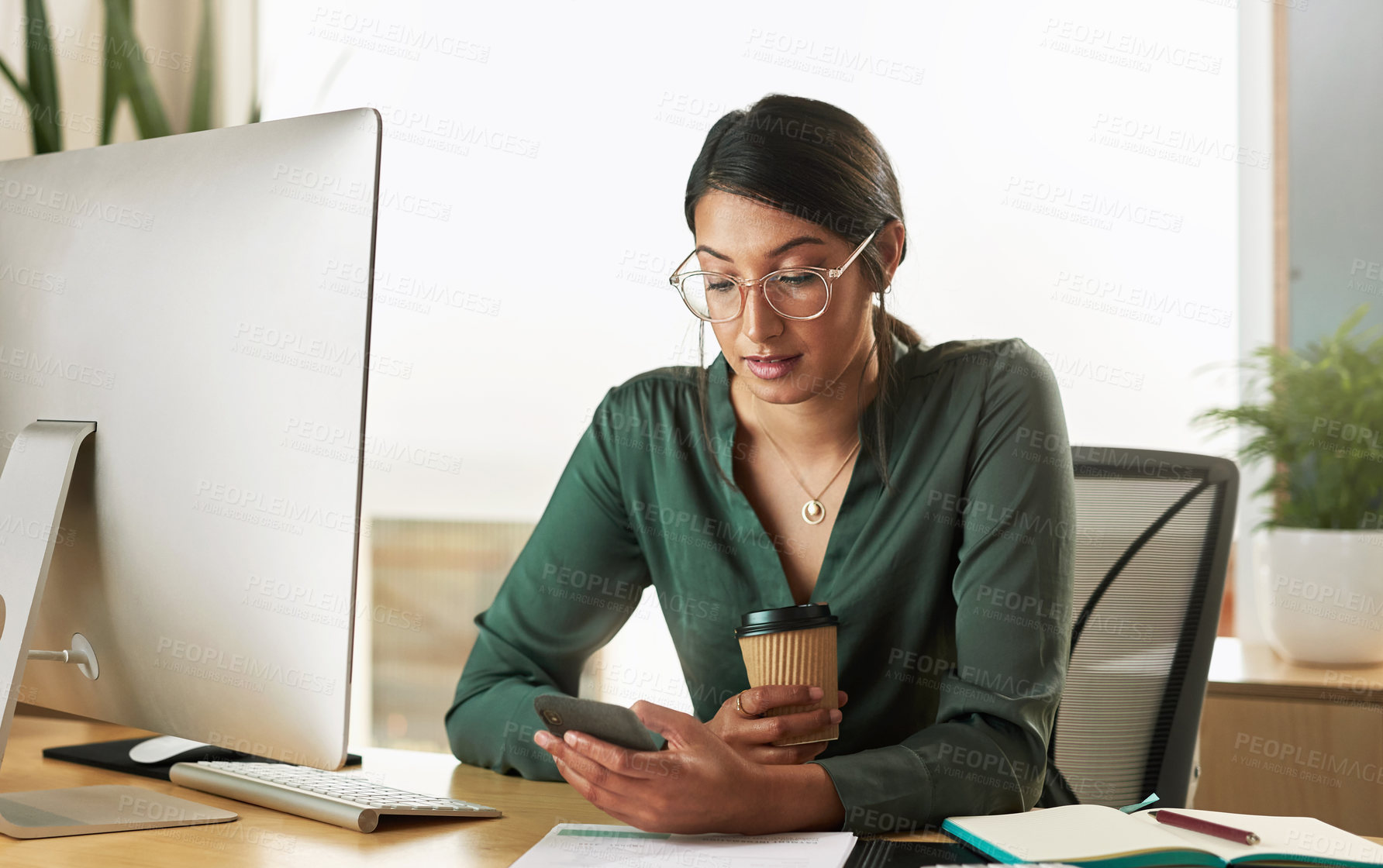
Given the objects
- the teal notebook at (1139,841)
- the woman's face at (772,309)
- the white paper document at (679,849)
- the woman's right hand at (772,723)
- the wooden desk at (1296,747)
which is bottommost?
the wooden desk at (1296,747)

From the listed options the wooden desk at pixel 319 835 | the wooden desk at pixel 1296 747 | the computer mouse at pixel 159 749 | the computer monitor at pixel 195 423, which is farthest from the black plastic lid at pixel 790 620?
the wooden desk at pixel 1296 747

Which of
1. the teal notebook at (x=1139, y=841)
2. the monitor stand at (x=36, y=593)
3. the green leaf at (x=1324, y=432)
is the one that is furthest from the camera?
the green leaf at (x=1324, y=432)

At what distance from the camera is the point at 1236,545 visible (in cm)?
248

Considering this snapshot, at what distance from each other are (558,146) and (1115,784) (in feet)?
6.69

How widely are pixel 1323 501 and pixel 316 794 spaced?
6.18ft

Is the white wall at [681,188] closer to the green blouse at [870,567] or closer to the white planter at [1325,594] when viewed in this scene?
the white planter at [1325,594]

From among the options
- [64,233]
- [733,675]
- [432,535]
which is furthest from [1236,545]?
[64,233]

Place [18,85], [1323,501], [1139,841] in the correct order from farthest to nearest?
[1323,501] < [18,85] < [1139,841]

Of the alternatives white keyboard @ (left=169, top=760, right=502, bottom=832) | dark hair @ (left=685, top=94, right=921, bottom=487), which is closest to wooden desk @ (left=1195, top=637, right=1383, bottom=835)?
dark hair @ (left=685, top=94, right=921, bottom=487)

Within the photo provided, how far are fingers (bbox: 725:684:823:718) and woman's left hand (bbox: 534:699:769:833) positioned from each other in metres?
0.07

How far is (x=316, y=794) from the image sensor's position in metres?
0.92

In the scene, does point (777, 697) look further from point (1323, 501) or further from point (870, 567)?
point (1323, 501)

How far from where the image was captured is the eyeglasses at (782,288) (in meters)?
1.18

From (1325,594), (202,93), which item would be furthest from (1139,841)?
(202,93)
